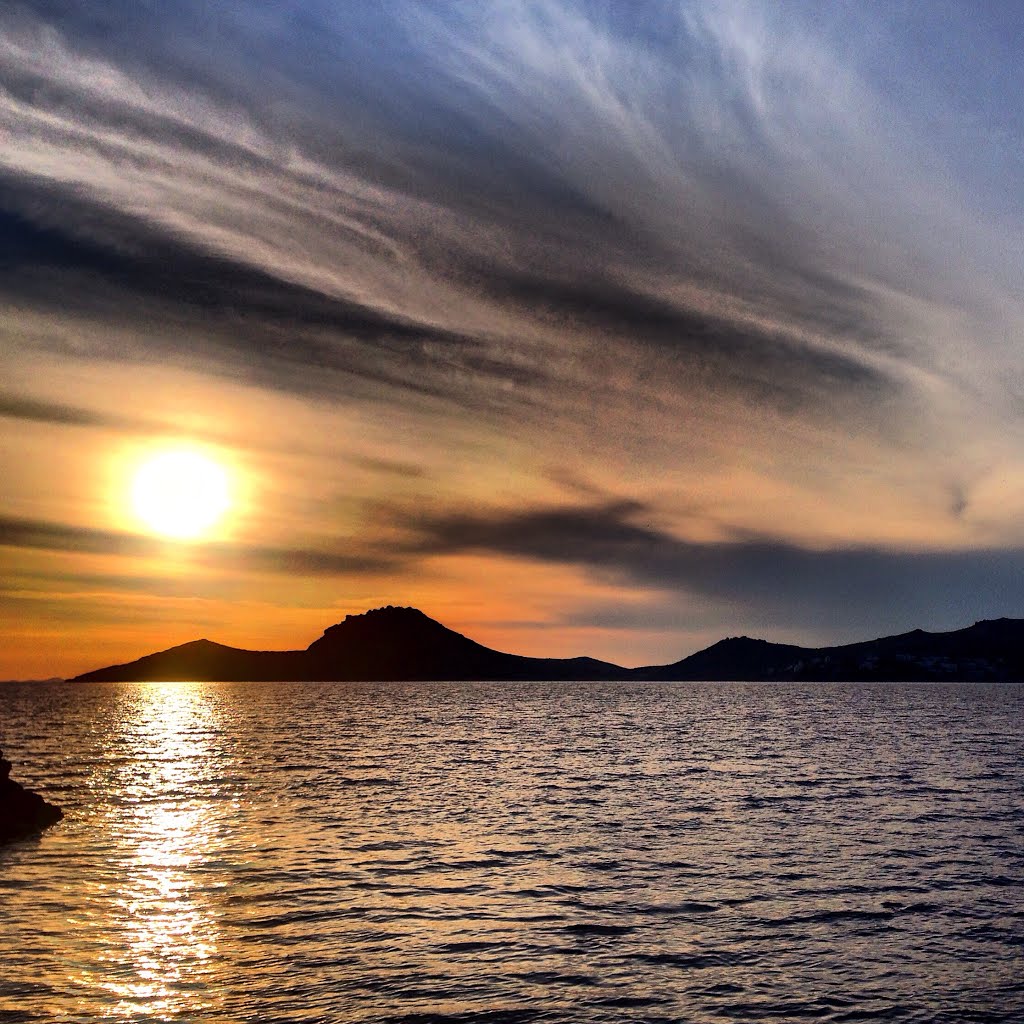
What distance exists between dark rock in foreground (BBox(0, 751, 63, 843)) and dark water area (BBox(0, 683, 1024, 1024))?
52.5 inches

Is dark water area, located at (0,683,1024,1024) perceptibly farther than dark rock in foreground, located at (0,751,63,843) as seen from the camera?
No

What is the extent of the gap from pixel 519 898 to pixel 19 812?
28817 millimetres

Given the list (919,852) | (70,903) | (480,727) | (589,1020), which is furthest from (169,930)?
(480,727)

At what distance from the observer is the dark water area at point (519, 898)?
838 inches

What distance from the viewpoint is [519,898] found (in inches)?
1192

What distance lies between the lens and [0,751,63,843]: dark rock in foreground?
139 ft

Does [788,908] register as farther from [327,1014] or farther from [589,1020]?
[327,1014]

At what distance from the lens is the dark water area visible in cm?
2128

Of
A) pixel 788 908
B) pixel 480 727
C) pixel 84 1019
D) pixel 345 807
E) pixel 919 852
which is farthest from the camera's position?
pixel 480 727

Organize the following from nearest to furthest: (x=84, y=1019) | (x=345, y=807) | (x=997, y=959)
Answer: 1. (x=84, y=1019)
2. (x=997, y=959)
3. (x=345, y=807)

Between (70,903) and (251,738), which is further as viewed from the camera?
(251,738)

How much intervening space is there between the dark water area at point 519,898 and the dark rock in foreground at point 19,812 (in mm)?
1333

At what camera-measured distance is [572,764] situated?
77938 millimetres

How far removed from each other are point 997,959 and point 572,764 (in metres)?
55.2
